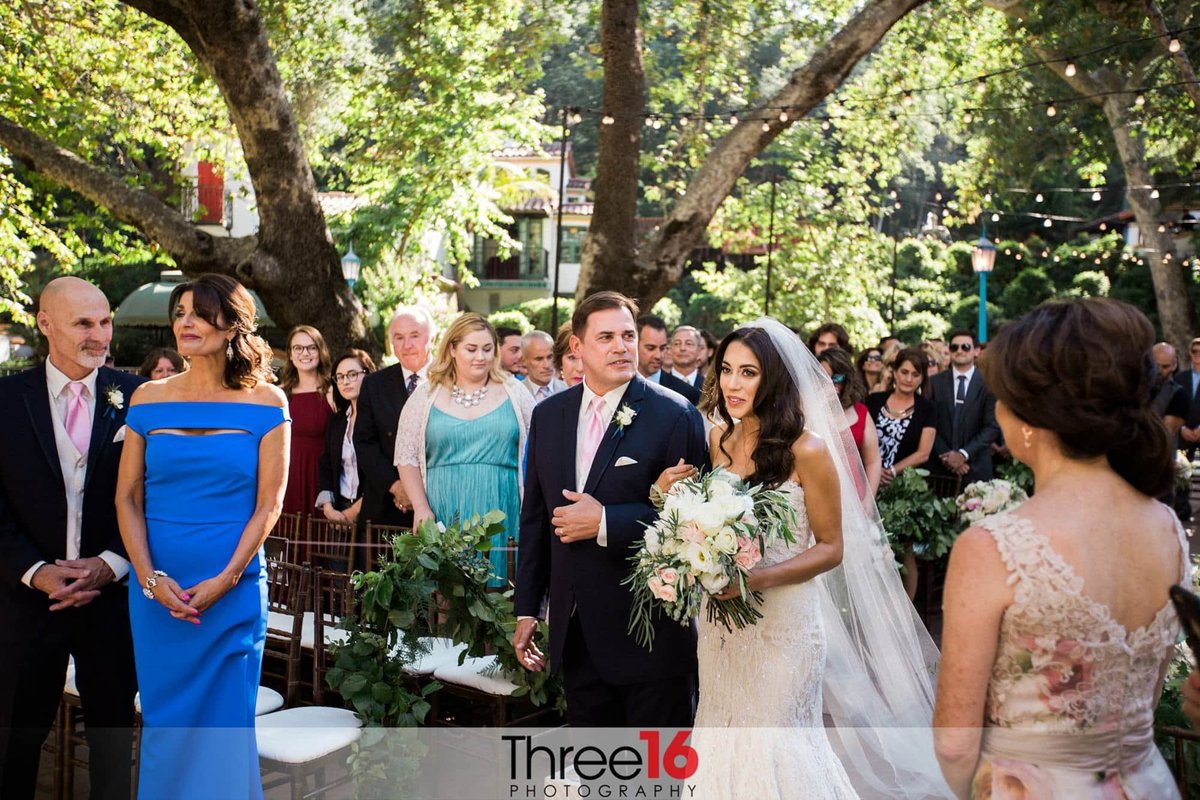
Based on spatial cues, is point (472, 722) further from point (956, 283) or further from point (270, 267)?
point (956, 283)

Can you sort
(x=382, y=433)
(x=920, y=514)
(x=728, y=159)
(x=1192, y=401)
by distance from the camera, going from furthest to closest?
(x=1192, y=401), (x=728, y=159), (x=920, y=514), (x=382, y=433)

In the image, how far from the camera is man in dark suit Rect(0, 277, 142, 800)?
4023 mm

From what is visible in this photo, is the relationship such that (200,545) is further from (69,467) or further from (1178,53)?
(1178,53)

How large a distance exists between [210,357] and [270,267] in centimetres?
566

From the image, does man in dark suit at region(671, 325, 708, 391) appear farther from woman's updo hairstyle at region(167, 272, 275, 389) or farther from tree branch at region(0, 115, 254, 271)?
woman's updo hairstyle at region(167, 272, 275, 389)

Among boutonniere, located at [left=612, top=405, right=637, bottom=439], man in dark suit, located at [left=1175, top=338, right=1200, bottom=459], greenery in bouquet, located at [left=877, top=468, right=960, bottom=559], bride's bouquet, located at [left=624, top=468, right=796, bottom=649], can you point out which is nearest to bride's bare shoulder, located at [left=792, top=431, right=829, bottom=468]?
bride's bouquet, located at [left=624, top=468, right=796, bottom=649]

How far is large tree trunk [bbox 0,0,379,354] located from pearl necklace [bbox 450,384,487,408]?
4.49m

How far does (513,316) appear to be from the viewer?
3338 centimetres

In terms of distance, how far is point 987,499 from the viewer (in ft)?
21.4

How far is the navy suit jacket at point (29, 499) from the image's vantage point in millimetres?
4031

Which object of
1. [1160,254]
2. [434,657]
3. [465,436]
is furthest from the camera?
[1160,254]

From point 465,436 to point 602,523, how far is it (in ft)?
6.57

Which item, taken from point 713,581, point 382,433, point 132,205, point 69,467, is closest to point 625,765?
point 713,581

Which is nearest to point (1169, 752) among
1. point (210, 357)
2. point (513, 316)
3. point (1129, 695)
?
point (1129, 695)
